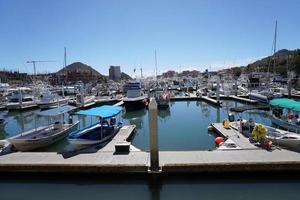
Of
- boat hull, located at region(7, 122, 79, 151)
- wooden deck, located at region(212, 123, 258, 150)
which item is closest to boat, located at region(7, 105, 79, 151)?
boat hull, located at region(7, 122, 79, 151)

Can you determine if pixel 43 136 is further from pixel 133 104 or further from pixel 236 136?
pixel 133 104

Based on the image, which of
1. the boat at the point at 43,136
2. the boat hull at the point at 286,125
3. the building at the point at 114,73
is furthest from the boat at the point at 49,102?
the building at the point at 114,73

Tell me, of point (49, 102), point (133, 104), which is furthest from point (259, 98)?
point (49, 102)

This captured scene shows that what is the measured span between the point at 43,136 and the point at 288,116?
20.4 metres

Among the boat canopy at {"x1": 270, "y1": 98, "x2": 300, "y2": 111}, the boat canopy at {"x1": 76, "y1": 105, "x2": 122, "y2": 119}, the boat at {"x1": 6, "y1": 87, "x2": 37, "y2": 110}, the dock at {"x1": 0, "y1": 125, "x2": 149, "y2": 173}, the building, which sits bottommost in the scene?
the dock at {"x1": 0, "y1": 125, "x2": 149, "y2": 173}

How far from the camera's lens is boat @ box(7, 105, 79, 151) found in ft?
61.3

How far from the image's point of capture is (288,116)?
23812mm

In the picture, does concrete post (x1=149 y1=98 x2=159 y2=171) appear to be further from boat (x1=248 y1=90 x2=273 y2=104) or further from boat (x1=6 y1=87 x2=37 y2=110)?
boat (x1=6 y1=87 x2=37 y2=110)

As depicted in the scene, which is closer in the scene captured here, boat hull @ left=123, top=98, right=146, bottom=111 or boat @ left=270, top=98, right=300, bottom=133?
boat @ left=270, top=98, right=300, bottom=133

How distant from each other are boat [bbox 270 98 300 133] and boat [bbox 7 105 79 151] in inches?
691

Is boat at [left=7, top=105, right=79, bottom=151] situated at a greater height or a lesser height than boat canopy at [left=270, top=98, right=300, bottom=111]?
lesser

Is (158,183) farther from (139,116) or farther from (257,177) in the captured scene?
(139,116)

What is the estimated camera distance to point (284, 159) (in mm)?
14562

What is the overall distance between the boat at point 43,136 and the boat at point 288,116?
691 inches
